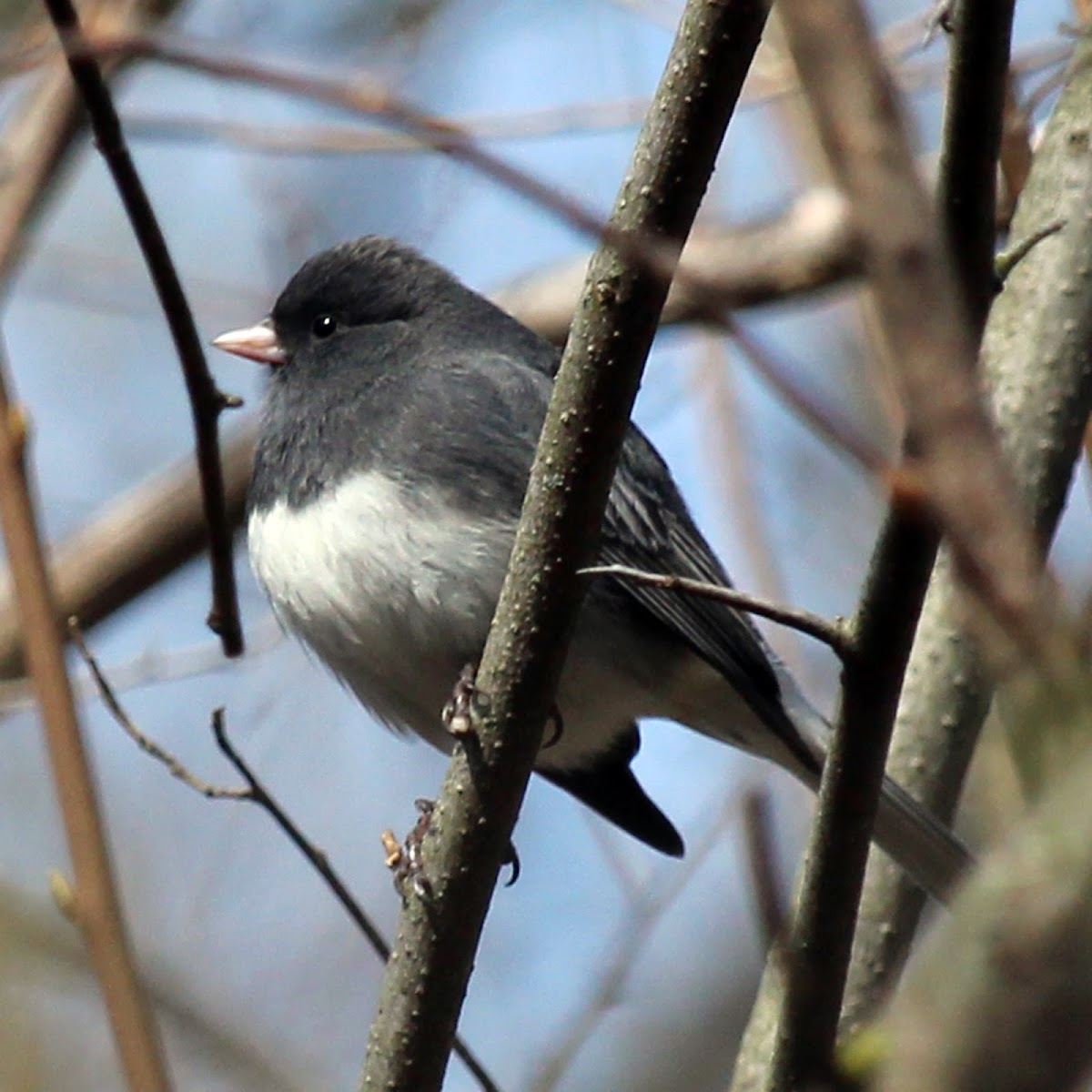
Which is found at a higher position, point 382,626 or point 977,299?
point 382,626

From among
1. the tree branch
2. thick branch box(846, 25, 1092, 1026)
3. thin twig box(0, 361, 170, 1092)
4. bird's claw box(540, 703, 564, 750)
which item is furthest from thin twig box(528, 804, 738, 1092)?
the tree branch

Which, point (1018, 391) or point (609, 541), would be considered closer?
point (1018, 391)

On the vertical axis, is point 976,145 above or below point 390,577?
below

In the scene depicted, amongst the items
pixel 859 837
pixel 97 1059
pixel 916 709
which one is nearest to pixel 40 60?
pixel 916 709

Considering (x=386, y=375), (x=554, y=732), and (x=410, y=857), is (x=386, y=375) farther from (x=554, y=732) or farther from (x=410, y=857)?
(x=410, y=857)

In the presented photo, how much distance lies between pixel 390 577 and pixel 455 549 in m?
0.09

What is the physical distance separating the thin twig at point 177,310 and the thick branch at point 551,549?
36 cm

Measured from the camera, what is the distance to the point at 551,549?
5.15 feet

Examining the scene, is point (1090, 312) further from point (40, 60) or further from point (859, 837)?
point (40, 60)

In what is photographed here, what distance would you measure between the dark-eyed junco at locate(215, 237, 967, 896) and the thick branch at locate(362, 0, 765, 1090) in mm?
529

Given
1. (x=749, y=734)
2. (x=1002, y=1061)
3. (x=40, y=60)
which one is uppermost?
(x=40, y=60)

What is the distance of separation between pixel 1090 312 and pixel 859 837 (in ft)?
3.34

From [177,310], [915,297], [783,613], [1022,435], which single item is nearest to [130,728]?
[177,310]

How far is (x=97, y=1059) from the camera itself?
4.25 meters
